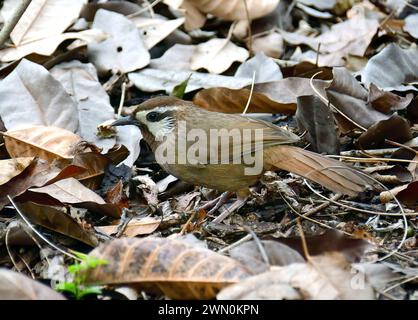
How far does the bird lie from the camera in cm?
466

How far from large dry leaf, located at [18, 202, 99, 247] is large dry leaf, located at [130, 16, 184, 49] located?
297cm

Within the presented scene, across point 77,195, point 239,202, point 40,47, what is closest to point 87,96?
point 40,47

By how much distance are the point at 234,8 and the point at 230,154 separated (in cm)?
294

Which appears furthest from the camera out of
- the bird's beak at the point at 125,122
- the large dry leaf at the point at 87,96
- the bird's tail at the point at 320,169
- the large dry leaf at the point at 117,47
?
the large dry leaf at the point at 117,47

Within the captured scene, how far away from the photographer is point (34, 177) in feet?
15.4

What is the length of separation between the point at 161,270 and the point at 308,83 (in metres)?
2.93

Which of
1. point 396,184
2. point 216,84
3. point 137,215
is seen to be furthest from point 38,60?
point 396,184

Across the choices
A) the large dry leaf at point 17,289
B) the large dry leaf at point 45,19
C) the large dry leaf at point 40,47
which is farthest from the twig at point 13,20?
the large dry leaf at point 17,289

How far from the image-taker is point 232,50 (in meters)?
7.05

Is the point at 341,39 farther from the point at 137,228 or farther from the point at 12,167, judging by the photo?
the point at 12,167

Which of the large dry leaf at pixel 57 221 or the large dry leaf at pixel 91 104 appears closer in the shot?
the large dry leaf at pixel 57 221

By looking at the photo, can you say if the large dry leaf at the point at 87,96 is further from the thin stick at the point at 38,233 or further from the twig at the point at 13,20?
the thin stick at the point at 38,233

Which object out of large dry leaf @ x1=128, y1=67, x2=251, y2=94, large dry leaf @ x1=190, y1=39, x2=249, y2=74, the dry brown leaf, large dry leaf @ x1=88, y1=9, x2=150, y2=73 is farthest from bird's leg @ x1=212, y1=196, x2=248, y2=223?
large dry leaf @ x1=88, y1=9, x2=150, y2=73

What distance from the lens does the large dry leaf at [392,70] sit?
5965mm
